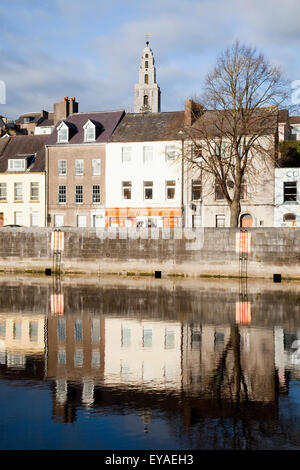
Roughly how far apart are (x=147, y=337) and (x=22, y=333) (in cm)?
477

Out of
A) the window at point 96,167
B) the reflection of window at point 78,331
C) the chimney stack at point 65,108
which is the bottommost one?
the reflection of window at point 78,331

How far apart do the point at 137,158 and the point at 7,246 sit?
1759 cm

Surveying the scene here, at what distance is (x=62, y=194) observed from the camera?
196 feet

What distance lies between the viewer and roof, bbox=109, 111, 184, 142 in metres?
57.4

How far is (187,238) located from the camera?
139 feet

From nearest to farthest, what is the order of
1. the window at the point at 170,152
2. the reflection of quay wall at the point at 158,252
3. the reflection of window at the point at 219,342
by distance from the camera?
the reflection of window at the point at 219,342
the reflection of quay wall at the point at 158,252
the window at the point at 170,152

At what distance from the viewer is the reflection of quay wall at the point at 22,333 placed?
18547 mm

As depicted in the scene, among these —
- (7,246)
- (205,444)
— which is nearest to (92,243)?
(7,246)

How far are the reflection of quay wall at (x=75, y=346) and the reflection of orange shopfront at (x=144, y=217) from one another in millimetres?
31670

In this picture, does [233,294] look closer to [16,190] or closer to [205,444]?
[205,444]

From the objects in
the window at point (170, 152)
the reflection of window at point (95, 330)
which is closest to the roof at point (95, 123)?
the window at point (170, 152)

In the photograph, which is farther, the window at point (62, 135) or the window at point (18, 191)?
the window at point (18, 191)

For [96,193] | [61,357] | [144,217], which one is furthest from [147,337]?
[96,193]

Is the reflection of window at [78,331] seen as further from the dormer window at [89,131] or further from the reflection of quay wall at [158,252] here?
the dormer window at [89,131]
